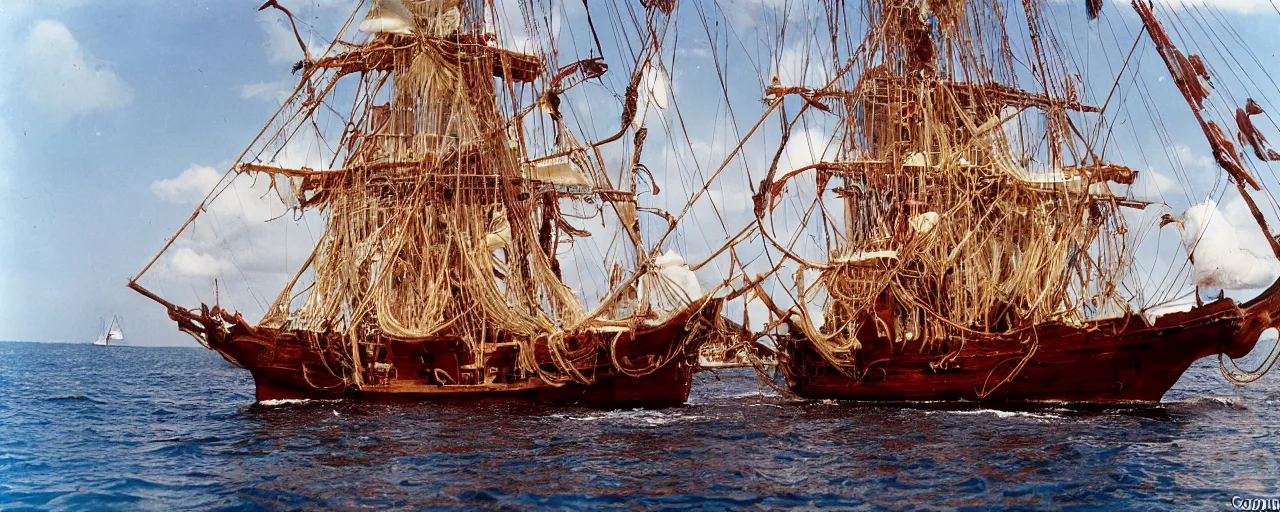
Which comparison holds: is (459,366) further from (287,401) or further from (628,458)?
(628,458)

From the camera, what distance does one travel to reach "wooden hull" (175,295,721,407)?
2723 cm

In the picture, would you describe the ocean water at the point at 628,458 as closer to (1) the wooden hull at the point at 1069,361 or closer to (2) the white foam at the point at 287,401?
(2) the white foam at the point at 287,401

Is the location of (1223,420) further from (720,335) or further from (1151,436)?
(720,335)

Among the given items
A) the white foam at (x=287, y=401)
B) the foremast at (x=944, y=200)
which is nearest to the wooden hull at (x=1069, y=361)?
the foremast at (x=944, y=200)

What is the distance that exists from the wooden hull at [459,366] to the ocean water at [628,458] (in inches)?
29.1

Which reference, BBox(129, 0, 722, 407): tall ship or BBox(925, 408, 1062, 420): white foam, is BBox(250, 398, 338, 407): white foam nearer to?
BBox(129, 0, 722, 407): tall ship

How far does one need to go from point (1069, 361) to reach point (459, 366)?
627 inches

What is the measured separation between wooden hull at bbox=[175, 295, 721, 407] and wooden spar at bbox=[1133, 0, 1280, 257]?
37.7 feet

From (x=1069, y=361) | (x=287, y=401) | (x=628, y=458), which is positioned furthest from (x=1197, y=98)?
(x=287, y=401)

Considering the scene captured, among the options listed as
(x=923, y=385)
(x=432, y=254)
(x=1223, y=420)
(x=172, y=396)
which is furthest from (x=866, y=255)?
(x=172, y=396)

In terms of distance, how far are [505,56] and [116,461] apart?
756 inches

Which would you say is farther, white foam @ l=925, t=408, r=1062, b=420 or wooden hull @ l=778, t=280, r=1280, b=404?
wooden hull @ l=778, t=280, r=1280, b=404

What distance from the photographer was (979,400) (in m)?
29.2

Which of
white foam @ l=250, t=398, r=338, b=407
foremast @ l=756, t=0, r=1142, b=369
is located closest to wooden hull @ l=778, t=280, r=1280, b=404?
foremast @ l=756, t=0, r=1142, b=369
